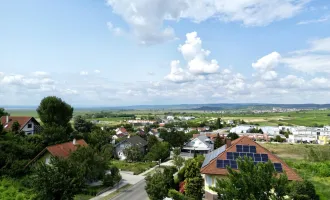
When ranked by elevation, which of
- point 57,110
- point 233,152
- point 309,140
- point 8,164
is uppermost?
point 57,110

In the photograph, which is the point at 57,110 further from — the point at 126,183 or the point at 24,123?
the point at 126,183

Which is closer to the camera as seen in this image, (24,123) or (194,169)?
(194,169)

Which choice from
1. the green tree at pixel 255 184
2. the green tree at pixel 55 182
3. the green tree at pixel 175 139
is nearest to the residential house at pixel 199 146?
the green tree at pixel 175 139

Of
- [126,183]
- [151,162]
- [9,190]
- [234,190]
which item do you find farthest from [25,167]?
[234,190]

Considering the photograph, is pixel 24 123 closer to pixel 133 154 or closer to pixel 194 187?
pixel 133 154

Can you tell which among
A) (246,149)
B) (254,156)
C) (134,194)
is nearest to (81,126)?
(134,194)

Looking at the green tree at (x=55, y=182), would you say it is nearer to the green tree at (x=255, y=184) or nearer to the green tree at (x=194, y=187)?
the green tree at (x=194, y=187)
